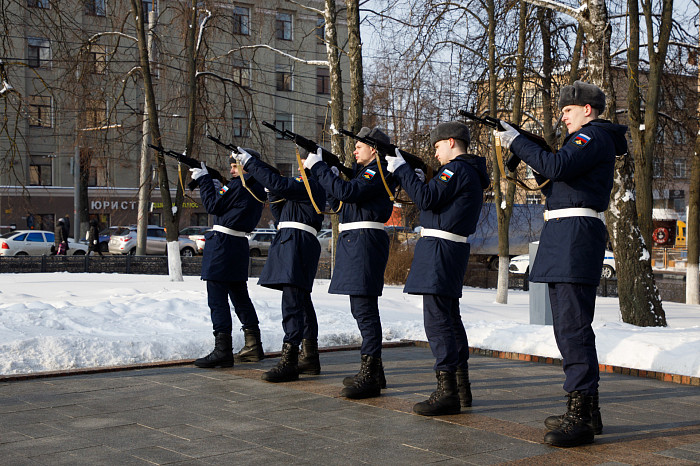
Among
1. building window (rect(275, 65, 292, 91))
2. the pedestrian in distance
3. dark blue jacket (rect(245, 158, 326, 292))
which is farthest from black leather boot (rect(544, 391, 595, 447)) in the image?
building window (rect(275, 65, 292, 91))

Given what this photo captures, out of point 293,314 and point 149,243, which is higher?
point 149,243

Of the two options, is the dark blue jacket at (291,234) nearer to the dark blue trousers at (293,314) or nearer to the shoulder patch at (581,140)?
the dark blue trousers at (293,314)

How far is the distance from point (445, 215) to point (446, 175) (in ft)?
0.90

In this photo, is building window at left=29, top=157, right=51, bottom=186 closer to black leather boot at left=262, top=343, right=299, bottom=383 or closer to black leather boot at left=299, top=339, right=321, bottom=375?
black leather boot at left=299, top=339, right=321, bottom=375

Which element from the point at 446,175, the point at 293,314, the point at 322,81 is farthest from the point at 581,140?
the point at 322,81

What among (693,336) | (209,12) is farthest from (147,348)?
(209,12)

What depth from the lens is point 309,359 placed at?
7387 mm

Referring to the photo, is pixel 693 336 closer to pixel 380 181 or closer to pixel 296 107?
pixel 380 181

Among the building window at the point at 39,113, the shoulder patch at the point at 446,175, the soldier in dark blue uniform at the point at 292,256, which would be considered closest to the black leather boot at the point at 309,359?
the soldier in dark blue uniform at the point at 292,256

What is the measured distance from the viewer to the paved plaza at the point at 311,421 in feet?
15.4

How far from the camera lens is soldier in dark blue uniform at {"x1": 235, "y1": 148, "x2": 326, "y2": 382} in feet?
23.1

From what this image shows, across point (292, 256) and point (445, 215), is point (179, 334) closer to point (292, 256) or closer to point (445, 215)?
point (292, 256)

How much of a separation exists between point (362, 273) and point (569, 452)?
7.24 feet

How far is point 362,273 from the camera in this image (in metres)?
6.55
